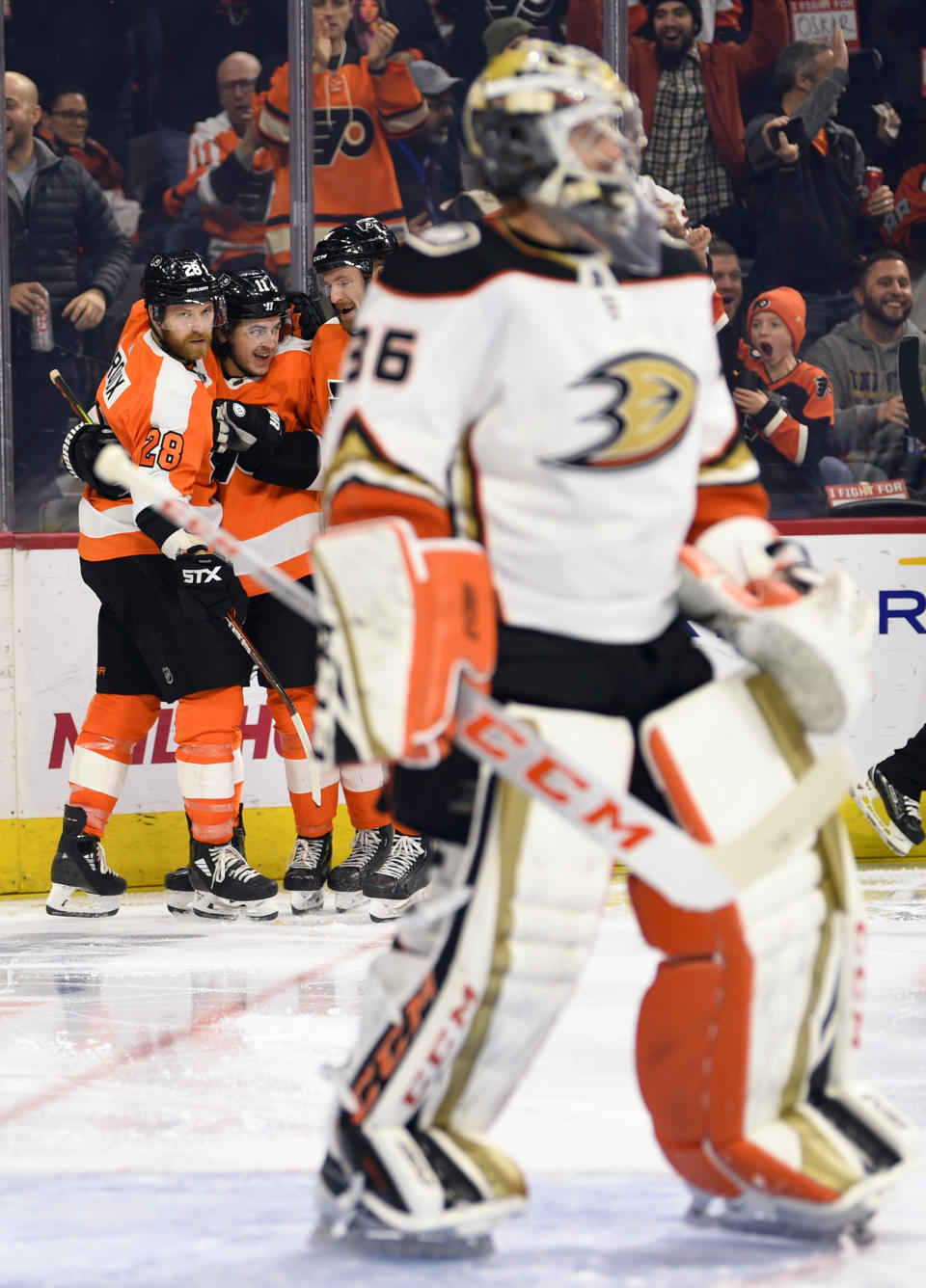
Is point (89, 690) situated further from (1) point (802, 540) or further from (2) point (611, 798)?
(2) point (611, 798)

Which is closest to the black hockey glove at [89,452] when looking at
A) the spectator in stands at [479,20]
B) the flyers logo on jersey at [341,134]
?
the flyers logo on jersey at [341,134]

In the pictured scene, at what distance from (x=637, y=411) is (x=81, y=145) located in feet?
12.6

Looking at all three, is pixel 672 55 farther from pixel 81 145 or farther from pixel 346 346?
pixel 346 346

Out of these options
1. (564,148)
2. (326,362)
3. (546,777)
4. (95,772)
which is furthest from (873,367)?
(546,777)

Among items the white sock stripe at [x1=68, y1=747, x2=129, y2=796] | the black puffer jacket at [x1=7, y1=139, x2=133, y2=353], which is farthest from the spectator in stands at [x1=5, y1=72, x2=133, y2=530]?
the white sock stripe at [x1=68, y1=747, x2=129, y2=796]

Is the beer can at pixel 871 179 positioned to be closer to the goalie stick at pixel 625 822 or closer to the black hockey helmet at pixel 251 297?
the black hockey helmet at pixel 251 297

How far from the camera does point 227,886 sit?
13.8 ft

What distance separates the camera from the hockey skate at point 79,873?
13.9ft

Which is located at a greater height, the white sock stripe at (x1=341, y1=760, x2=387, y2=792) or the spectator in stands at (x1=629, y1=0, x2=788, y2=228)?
the spectator in stands at (x1=629, y1=0, x2=788, y2=228)

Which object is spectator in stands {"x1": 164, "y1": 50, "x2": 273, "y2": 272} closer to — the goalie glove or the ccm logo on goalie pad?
the goalie glove

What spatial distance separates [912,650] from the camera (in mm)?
4941

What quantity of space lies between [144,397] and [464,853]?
238 centimetres

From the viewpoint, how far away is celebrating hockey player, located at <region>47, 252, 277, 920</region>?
13.3 feet

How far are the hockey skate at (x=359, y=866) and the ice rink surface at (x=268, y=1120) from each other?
0.11 m
